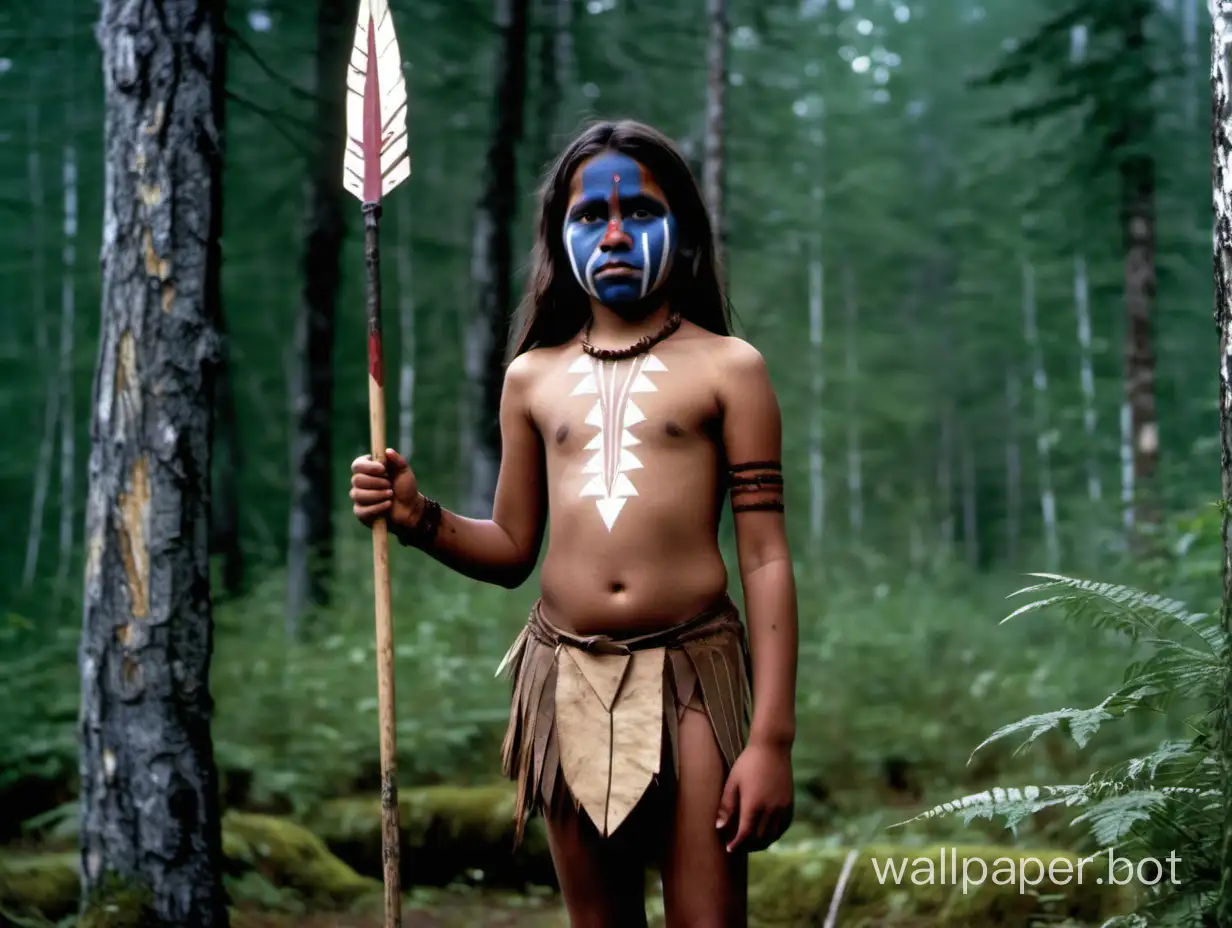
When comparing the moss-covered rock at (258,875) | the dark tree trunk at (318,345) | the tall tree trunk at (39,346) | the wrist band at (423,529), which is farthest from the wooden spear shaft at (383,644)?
the tall tree trunk at (39,346)

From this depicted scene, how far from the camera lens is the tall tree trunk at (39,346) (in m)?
18.0

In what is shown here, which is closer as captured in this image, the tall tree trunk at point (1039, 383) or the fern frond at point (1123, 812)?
the fern frond at point (1123, 812)

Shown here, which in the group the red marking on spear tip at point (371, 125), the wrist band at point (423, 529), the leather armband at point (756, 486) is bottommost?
the wrist band at point (423, 529)

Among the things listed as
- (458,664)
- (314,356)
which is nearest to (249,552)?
(314,356)

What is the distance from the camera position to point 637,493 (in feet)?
8.54

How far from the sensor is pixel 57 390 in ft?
61.6

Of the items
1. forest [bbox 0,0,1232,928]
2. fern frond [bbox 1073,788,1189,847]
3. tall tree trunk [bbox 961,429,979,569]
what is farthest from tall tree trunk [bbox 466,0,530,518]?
tall tree trunk [bbox 961,429,979,569]

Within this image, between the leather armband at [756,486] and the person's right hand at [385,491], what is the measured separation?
2.41 ft

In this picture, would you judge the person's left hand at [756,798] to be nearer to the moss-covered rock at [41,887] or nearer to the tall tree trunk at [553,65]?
the moss-covered rock at [41,887]

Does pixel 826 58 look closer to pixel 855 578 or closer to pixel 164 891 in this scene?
pixel 855 578

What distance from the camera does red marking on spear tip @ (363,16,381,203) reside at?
263cm

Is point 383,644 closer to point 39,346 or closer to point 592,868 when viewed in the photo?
point 592,868

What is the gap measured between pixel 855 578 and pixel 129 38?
10.2 meters

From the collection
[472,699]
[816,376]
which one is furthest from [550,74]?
[816,376]
